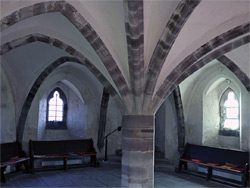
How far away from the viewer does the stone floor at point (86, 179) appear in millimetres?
7141

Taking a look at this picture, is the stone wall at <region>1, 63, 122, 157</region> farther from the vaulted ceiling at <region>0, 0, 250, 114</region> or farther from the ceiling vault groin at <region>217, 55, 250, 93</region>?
the ceiling vault groin at <region>217, 55, 250, 93</region>

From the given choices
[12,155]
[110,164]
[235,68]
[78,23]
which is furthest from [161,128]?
[78,23]

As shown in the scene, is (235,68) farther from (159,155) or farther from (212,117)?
(159,155)

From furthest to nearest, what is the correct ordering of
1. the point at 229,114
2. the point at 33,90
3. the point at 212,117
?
the point at 212,117, the point at 229,114, the point at 33,90

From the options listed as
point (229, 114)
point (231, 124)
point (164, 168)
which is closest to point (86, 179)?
point (164, 168)

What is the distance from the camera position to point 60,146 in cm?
968

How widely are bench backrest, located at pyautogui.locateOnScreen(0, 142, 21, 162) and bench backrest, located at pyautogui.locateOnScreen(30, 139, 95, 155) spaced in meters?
0.45

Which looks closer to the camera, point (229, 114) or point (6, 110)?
point (6, 110)

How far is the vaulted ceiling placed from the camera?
15.4 feet

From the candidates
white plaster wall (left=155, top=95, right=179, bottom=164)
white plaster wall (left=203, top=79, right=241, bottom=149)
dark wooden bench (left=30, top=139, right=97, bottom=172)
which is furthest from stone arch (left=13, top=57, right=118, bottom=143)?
white plaster wall (left=203, top=79, right=241, bottom=149)

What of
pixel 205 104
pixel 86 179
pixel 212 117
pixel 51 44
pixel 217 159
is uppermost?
pixel 51 44

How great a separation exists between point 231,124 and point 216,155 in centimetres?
137

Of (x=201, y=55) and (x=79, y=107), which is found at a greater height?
(x=201, y=55)

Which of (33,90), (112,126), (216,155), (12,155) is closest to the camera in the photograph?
(12,155)
